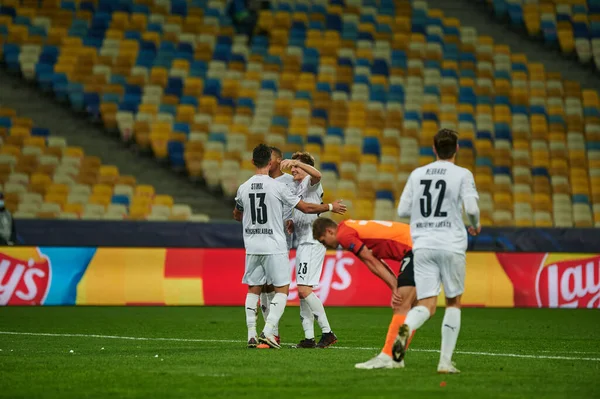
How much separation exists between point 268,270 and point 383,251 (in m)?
1.81

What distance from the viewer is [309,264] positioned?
37.5ft

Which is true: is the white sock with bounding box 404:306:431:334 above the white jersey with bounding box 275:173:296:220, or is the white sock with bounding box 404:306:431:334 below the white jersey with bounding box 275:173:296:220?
below

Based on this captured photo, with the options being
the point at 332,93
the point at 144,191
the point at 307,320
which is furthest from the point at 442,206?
the point at 332,93

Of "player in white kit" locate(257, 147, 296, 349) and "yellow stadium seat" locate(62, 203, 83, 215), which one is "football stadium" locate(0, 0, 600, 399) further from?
"yellow stadium seat" locate(62, 203, 83, 215)

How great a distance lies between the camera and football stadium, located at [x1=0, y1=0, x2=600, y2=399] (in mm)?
8688

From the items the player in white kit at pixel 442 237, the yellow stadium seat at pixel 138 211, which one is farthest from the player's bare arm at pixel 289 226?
the yellow stadium seat at pixel 138 211

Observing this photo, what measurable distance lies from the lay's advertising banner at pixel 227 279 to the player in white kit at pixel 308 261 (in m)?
7.00

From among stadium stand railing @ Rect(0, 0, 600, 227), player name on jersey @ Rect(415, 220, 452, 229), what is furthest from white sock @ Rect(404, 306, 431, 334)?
stadium stand railing @ Rect(0, 0, 600, 227)

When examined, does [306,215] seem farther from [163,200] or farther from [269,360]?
[163,200]

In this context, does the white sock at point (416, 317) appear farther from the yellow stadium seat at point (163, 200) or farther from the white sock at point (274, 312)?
the yellow stadium seat at point (163, 200)

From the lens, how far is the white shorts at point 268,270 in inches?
428

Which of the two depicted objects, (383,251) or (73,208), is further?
(73,208)

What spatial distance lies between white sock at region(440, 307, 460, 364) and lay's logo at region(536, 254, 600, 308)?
1085 centimetres

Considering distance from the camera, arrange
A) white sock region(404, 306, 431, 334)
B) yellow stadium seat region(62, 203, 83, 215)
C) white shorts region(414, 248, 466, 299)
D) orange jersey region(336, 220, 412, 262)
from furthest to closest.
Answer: yellow stadium seat region(62, 203, 83, 215), orange jersey region(336, 220, 412, 262), white sock region(404, 306, 431, 334), white shorts region(414, 248, 466, 299)
